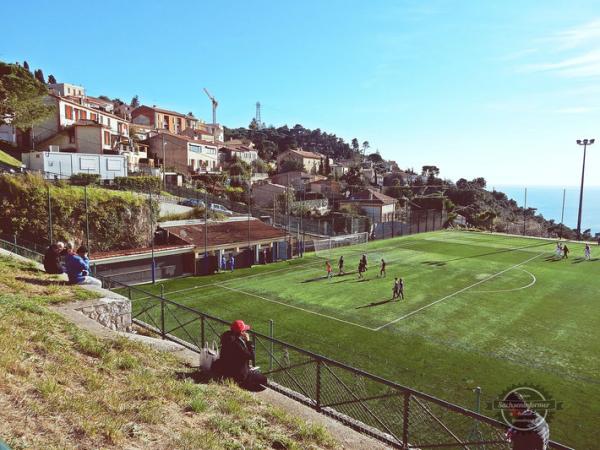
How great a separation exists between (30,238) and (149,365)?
2835cm

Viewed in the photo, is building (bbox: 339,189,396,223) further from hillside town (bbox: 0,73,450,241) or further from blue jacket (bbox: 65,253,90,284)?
blue jacket (bbox: 65,253,90,284)

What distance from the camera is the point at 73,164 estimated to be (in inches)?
1732

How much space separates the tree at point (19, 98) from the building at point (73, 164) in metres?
3.67

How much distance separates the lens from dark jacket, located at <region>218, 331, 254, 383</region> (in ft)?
27.2

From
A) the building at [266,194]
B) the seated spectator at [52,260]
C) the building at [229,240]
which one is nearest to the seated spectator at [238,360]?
the seated spectator at [52,260]

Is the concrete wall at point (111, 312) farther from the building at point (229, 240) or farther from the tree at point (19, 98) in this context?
the tree at point (19, 98)

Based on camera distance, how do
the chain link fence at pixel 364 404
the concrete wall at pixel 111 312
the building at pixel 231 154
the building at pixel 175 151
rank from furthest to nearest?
the building at pixel 231 154
the building at pixel 175 151
the concrete wall at pixel 111 312
the chain link fence at pixel 364 404

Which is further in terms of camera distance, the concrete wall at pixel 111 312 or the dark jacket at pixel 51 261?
the dark jacket at pixel 51 261

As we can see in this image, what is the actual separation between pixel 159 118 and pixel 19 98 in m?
55.7

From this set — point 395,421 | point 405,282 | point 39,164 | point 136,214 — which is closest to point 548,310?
point 405,282

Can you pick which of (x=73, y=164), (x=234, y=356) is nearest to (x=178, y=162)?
(x=73, y=164)

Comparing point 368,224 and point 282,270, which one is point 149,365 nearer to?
point 282,270

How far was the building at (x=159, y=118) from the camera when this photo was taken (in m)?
93.5

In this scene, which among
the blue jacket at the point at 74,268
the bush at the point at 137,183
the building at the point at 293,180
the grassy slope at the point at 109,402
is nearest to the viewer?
the grassy slope at the point at 109,402
